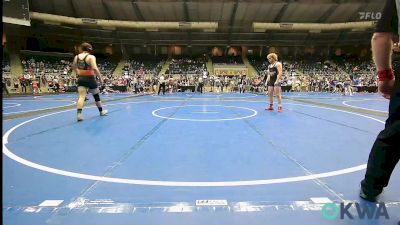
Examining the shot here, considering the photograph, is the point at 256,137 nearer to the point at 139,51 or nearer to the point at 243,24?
the point at 243,24

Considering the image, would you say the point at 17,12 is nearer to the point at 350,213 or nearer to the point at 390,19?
the point at 390,19

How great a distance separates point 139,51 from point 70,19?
1297 cm

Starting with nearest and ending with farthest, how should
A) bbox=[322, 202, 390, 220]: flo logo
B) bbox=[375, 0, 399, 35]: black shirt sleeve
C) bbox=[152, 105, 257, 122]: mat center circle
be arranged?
bbox=[322, 202, 390, 220]: flo logo < bbox=[375, 0, 399, 35]: black shirt sleeve < bbox=[152, 105, 257, 122]: mat center circle

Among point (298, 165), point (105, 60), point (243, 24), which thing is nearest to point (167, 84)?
point (243, 24)

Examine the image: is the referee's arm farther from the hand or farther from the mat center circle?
the mat center circle

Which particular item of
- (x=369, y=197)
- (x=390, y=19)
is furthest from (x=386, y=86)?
(x=369, y=197)

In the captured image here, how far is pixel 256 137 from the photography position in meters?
5.38

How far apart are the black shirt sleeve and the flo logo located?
1412 mm

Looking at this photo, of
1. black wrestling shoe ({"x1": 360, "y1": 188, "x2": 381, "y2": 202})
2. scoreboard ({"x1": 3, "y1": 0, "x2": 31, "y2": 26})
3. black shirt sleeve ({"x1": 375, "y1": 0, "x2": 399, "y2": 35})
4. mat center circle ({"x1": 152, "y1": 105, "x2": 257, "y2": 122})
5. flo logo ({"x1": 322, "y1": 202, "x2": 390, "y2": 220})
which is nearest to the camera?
flo logo ({"x1": 322, "y1": 202, "x2": 390, "y2": 220})

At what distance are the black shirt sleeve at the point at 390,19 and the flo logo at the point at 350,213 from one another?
1.41 m

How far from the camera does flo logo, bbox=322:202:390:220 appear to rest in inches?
89.5

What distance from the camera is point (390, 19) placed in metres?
2.40

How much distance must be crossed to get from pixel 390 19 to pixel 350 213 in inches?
61.6

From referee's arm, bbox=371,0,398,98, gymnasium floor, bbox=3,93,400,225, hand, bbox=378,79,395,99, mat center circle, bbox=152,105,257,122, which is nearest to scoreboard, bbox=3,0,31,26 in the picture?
mat center circle, bbox=152,105,257,122
